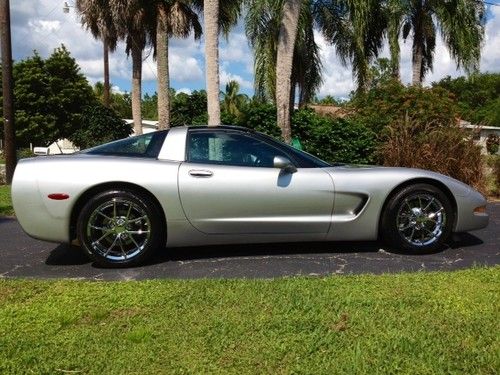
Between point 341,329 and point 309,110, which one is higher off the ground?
point 309,110

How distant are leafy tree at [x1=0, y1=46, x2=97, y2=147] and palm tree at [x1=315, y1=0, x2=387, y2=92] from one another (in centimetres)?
2262

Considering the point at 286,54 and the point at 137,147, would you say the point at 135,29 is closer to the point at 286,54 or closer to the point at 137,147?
the point at 286,54

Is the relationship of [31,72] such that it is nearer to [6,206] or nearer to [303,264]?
[6,206]

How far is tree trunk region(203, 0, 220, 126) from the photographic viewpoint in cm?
1137

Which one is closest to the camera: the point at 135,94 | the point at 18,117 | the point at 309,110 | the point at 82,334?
the point at 82,334

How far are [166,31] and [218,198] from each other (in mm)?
14478

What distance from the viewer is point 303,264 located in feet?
15.6

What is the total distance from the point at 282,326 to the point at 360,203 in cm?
216

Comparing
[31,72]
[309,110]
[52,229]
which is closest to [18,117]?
[31,72]

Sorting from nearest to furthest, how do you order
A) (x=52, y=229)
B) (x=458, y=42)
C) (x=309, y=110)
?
(x=52, y=229) < (x=309, y=110) < (x=458, y=42)

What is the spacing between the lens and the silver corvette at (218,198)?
4.65 meters

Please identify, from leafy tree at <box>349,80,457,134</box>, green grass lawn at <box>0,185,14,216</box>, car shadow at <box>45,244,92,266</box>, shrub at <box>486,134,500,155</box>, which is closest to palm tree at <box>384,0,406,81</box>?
shrub at <box>486,134,500,155</box>

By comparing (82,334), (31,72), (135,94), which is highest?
(31,72)

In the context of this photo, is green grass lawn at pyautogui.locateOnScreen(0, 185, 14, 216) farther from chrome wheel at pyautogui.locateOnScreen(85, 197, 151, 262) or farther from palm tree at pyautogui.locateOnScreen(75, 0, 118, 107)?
palm tree at pyautogui.locateOnScreen(75, 0, 118, 107)
